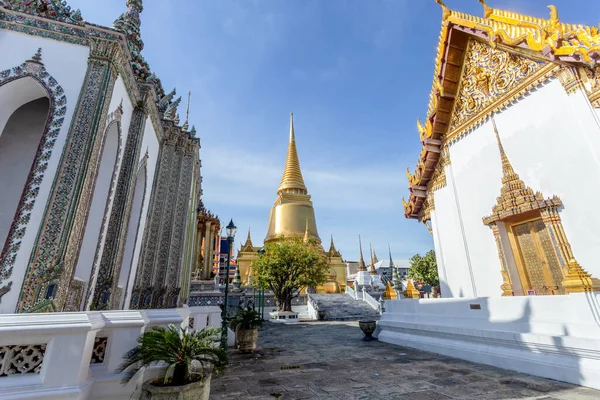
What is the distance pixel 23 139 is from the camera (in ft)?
23.3

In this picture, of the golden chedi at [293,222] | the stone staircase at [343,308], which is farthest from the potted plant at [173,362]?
Answer: the golden chedi at [293,222]

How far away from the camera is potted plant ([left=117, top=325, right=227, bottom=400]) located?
2735mm

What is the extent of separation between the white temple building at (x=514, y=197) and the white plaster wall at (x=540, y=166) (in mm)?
26

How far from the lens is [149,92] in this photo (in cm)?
796

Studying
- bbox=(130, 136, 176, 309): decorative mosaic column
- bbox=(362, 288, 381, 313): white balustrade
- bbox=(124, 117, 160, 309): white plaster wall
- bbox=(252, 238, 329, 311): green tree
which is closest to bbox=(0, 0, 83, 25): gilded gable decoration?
bbox=(124, 117, 160, 309): white plaster wall

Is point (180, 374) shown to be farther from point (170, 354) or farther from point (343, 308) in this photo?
point (343, 308)

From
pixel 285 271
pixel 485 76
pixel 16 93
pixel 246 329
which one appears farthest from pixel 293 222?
pixel 16 93

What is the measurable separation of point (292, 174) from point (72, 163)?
36533 mm

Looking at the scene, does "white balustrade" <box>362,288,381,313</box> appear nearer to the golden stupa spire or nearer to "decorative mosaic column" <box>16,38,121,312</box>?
the golden stupa spire

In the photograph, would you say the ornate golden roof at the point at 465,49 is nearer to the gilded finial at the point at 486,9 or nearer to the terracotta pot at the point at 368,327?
the gilded finial at the point at 486,9

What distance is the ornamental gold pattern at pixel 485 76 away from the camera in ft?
25.4

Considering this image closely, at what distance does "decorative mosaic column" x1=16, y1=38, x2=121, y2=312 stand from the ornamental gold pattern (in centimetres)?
966

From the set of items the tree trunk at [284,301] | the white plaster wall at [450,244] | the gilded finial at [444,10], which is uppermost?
the gilded finial at [444,10]

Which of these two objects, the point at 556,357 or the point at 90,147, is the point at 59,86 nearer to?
the point at 90,147
